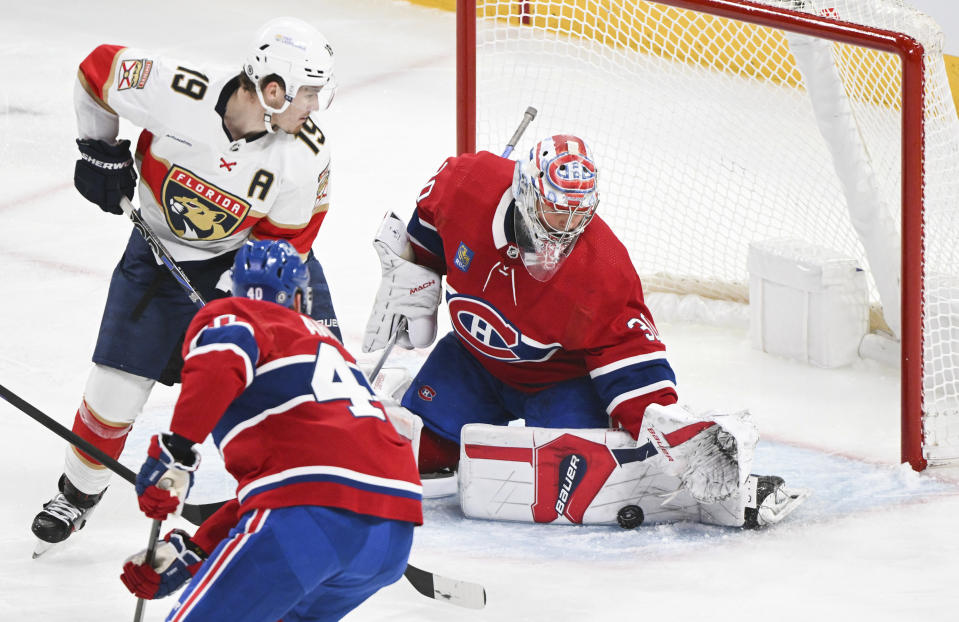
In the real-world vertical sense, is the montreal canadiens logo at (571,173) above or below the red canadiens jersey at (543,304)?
above

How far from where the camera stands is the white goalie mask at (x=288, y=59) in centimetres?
307

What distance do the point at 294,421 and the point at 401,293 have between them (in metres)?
1.38

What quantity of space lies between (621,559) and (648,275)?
181 centimetres

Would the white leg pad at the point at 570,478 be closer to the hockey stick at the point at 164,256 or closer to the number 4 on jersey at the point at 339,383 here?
the hockey stick at the point at 164,256

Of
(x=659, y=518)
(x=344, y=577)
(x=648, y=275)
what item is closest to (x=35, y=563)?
(x=344, y=577)

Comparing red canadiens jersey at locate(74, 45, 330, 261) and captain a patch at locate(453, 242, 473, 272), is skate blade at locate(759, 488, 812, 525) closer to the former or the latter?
captain a patch at locate(453, 242, 473, 272)

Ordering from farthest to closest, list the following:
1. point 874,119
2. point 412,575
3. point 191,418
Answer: point 874,119
point 412,575
point 191,418

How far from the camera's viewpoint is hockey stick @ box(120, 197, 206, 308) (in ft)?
10.6

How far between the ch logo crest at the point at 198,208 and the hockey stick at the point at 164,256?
53mm

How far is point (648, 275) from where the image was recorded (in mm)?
4867

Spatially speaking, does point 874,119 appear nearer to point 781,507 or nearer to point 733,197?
point 733,197

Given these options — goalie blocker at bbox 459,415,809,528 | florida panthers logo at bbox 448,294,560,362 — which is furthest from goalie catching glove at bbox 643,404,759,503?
florida panthers logo at bbox 448,294,560,362

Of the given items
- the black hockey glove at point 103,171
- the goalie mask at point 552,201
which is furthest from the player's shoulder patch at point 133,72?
the goalie mask at point 552,201

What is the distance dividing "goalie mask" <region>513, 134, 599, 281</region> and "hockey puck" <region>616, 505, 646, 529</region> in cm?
57
